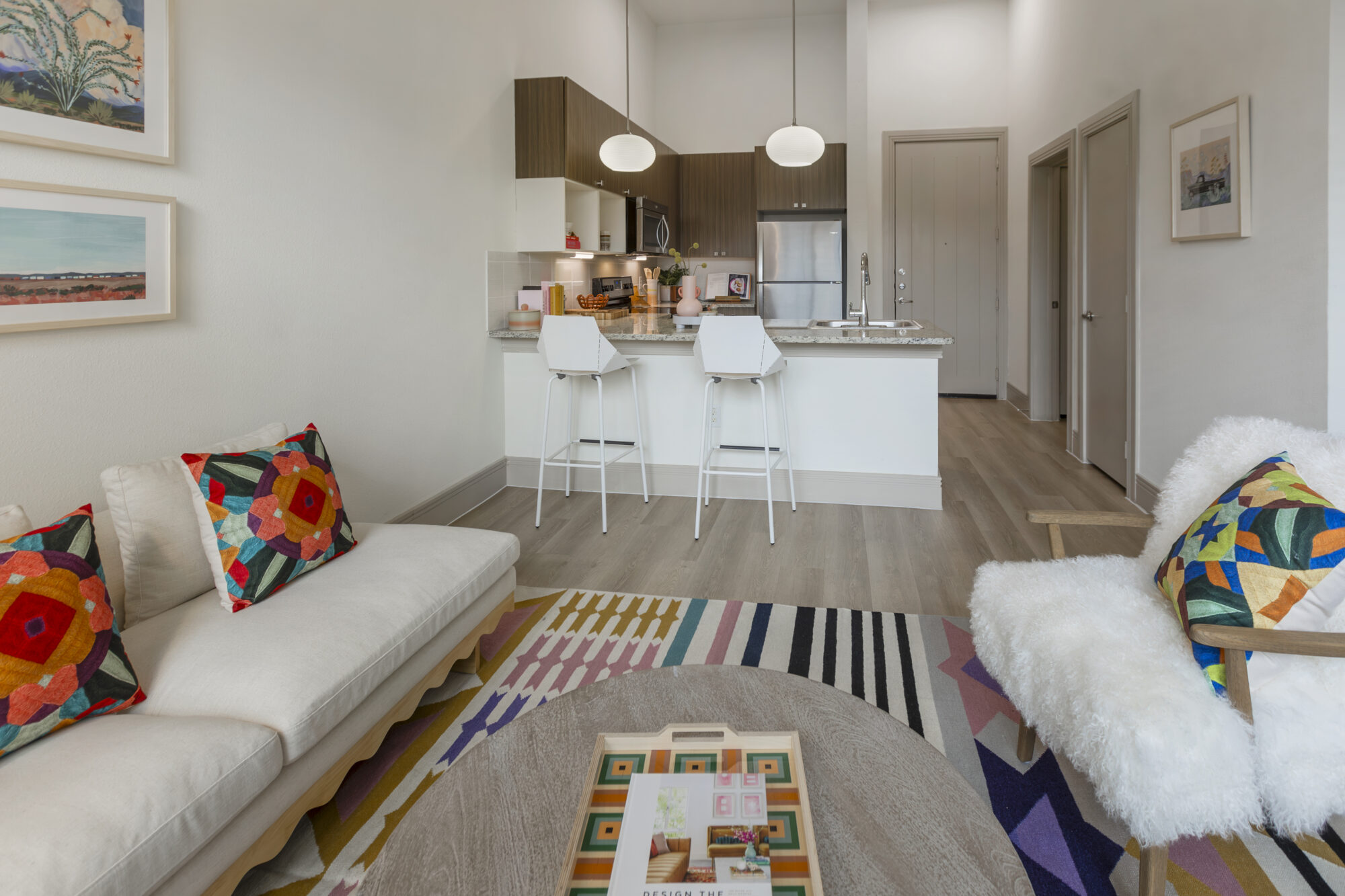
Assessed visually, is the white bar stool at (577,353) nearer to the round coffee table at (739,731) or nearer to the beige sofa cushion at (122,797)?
the round coffee table at (739,731)

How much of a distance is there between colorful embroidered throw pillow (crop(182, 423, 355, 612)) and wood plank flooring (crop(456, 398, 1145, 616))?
1.23 m

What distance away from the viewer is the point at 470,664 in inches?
100

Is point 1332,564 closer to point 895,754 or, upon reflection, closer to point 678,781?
point 895,754

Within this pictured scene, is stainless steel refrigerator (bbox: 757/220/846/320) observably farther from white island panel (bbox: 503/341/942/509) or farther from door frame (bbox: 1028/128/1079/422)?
white island panel (bbox: 503/341/942/509)

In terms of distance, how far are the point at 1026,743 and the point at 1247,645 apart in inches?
30.1

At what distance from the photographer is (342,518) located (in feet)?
7.80

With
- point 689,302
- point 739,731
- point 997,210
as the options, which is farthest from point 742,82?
point 739,731

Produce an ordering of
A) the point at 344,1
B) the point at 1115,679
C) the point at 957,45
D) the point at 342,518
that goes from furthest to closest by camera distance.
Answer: the point at 957,45, the point at 344,1, the point at 342,518, the point at 1115,679

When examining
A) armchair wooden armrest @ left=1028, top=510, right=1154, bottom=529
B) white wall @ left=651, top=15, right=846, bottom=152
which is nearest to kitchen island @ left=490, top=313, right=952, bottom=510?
armchair wooden armrest @ left=1028, top=510, right=1154, bottom=529

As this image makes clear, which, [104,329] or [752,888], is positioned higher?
[104,329]

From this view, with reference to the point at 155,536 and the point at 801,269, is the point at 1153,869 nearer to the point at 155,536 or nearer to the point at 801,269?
the point at 155,536

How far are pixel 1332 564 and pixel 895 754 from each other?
881mm

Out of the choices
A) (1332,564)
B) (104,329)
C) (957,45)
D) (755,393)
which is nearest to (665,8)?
(957,45)

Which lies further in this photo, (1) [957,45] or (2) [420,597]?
(1) [957,45]
